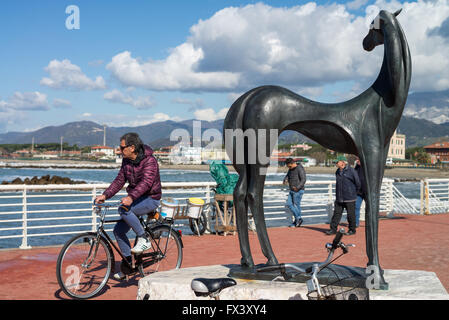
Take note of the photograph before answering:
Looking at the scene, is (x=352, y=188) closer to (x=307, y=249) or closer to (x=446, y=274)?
(x=307, y=249)

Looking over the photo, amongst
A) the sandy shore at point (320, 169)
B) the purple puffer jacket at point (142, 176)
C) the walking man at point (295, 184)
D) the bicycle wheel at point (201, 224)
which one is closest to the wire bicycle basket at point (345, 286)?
the purple puffer jacket at point (142, 176)

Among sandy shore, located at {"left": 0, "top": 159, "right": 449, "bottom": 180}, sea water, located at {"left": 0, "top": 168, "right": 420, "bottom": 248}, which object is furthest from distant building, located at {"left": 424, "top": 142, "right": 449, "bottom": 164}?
sea water, located at {"left": 0, "top": 168, "right": 420, "bottom": 248}

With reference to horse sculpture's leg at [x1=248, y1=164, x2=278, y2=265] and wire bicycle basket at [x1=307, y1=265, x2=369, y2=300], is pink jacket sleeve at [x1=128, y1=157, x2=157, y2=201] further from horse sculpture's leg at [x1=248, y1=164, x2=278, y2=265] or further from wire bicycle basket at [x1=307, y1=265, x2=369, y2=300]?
wire bicycle basket at [x1=307, y1=265, x2=369, y2=300]

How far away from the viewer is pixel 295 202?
12.1 m

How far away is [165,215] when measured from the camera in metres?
6.67

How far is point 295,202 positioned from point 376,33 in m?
8.15

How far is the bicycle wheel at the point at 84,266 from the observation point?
497cm

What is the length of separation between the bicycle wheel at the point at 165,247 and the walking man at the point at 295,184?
6149 millimetres

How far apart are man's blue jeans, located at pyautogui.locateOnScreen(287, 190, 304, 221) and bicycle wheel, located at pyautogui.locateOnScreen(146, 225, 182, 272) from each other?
6.44m

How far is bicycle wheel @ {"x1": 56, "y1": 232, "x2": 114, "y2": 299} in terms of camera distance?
196 inches

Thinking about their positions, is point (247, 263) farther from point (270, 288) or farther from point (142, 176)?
point (142, 176)

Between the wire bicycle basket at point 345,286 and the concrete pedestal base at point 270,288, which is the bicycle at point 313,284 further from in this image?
the concrete pedestal base at point 270,288
